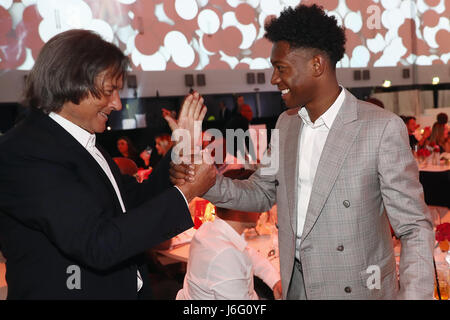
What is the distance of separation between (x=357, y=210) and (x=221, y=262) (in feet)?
2.18

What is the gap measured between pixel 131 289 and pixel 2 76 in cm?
575

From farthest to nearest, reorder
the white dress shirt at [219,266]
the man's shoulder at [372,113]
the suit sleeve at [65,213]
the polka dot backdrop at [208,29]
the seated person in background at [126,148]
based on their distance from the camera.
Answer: the polka dot backdrop at [208,29] → the seated person in background at [126,148] → the white dress shirt at [219,266] → the man's shoulder at [372,113] → the suit sleeve at [65,213]

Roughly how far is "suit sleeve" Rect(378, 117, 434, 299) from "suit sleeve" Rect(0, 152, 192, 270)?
0.77 meters

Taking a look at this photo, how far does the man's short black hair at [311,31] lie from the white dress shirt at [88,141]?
2.57 ft

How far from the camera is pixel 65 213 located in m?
1.11

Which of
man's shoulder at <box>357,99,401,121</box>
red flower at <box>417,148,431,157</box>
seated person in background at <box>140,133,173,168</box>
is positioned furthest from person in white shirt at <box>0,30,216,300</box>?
red flower at <box>417,148,431,157</box>

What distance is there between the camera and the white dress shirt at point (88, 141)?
4.32 feet

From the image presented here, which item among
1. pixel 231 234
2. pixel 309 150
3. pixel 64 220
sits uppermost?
pixel 309 150

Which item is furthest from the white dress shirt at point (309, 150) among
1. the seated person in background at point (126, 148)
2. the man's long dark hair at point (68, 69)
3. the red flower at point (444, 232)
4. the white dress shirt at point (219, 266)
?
the seated person in background at point (126, 148)

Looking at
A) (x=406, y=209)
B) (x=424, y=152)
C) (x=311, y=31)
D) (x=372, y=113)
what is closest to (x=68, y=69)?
(x=311, y=31)

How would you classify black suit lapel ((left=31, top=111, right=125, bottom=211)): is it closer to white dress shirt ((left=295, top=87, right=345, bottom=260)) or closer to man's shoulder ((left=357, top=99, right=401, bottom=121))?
white dress shirt ((left=295, top=87, right=345, bottom=260))

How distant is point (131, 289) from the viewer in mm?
1370

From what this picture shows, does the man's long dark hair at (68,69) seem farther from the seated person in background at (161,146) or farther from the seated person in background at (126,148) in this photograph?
the seated person in background at (126,148)

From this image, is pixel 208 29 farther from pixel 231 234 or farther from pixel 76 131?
pixel 76 131
